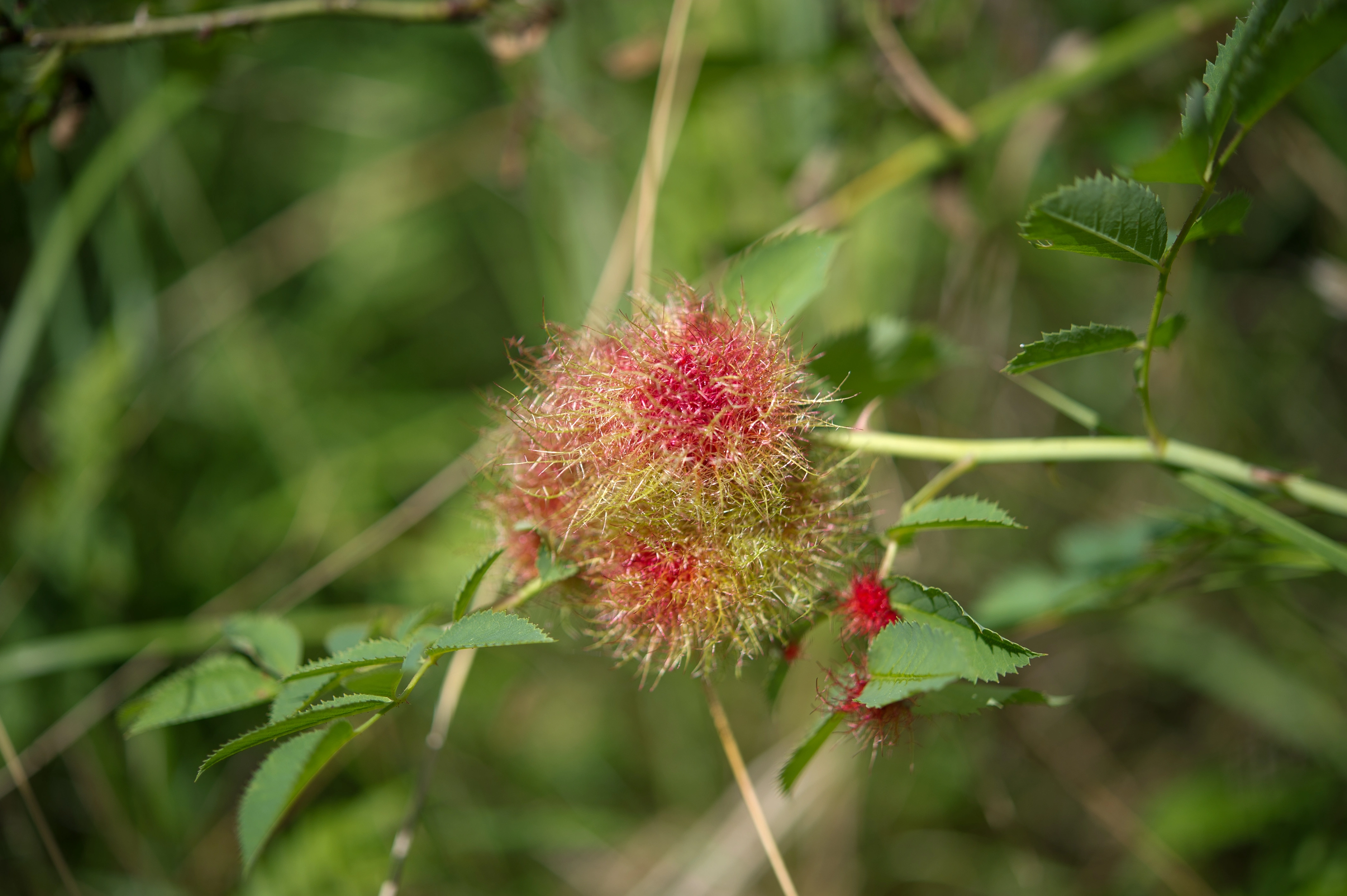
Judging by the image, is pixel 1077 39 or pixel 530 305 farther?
pixel 530 305

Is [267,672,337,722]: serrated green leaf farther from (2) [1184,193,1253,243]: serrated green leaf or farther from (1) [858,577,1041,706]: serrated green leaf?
(2) [1184,193,1253,243]: serrated green leaf

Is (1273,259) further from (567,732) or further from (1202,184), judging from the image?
(567,732)

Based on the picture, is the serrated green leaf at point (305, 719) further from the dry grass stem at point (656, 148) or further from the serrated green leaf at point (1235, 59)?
the serrated green leaf at point (1235, 59)

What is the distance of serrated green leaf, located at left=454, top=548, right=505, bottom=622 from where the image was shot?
3.23ft

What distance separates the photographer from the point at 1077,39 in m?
1.91

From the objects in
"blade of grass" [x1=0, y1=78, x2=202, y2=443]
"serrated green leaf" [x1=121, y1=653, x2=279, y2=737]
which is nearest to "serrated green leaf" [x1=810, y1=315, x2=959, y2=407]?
"serrated green leaf" [x1=121, y1=653, x2=279, y2=737]

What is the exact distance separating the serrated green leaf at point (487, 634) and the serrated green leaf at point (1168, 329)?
3.06ft

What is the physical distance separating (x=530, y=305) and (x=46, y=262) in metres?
1.36

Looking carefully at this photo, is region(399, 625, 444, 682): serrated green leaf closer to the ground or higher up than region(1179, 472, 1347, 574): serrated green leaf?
higher up

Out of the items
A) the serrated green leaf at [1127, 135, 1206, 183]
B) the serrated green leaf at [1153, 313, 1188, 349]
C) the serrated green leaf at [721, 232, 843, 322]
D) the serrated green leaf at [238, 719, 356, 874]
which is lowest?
the serrated green leaf at [1153, 313, 1188, 349]

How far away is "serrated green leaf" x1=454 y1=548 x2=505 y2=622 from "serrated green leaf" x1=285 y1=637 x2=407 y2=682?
0.27ft

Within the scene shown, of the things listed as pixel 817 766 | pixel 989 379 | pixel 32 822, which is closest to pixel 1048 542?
pixel 989 379

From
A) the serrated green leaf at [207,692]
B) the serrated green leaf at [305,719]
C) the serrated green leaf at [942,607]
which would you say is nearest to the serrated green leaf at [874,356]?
the serrated green leaf at [942,607]

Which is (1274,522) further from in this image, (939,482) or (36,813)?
(36,813)
